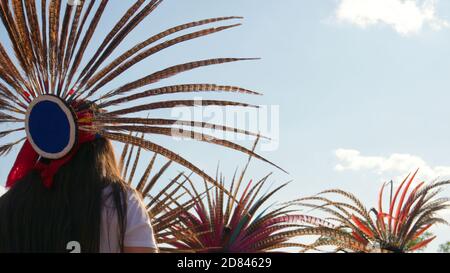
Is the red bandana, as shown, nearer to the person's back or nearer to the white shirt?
the person's back

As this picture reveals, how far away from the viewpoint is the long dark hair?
238 cm

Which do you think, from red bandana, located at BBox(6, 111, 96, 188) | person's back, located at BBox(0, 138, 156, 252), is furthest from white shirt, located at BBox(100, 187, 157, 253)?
red bandana, located at BBox(6, 111, 96, 188)

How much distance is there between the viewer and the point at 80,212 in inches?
94.5

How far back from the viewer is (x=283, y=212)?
10.7 meters

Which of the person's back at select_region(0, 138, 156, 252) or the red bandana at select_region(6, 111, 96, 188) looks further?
the red bandana at select_region(6, 111, 96, 188)

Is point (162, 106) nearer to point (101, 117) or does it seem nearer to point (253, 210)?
point (101, 117)

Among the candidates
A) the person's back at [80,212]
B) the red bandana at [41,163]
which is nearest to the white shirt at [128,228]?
the person's back at [80,212]

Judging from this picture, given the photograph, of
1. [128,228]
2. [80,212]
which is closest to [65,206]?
[80,212]

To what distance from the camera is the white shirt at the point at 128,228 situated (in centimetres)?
237

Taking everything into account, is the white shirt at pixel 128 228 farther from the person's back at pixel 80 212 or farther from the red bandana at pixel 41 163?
the red bandana at pixel 41 163

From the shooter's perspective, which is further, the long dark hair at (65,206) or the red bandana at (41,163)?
the red bandana at (41,163)

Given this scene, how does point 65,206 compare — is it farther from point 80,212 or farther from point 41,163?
point 41,163

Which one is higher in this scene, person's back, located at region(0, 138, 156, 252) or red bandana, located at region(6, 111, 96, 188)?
red bandana, located at region(6, 111, 96, 188)

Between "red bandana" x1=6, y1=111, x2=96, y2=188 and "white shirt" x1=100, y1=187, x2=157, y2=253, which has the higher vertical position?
"red bandana" x1=6, y1=111, x2=96, y2=188
